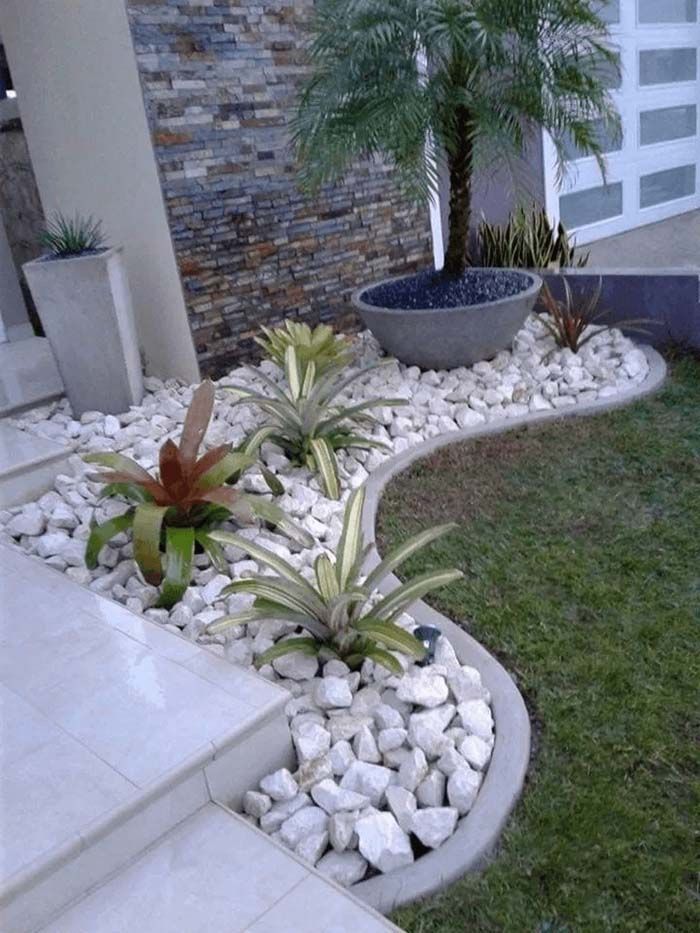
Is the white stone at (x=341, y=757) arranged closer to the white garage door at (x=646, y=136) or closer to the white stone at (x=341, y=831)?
the white stone at (x=341, y=831)

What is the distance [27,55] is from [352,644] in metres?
3.59

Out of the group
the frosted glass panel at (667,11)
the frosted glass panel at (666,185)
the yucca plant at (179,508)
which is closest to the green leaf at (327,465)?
the yucca plant at (179,508)

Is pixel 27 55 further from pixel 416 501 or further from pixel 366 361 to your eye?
pixel 416 501

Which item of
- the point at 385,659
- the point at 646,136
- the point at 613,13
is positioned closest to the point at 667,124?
the point at 646,136

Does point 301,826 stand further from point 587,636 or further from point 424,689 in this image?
point 587,636

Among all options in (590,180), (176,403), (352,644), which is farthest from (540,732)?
(590,180)

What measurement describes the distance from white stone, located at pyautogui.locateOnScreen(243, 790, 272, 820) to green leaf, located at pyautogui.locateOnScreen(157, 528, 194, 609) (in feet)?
2.32

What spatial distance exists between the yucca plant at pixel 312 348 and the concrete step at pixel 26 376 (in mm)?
1056

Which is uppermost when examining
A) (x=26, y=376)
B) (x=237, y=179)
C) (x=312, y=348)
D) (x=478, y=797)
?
(x=237, y=179)

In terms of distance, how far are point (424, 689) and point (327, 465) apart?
114cm

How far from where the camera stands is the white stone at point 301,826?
5.20ft

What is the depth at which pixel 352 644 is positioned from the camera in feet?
6.60

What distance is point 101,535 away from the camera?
2.39 metres

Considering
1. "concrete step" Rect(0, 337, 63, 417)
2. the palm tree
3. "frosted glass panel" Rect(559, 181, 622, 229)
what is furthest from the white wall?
Answer: "frosted glass panel" Rect(559, 181, 622, 229)
